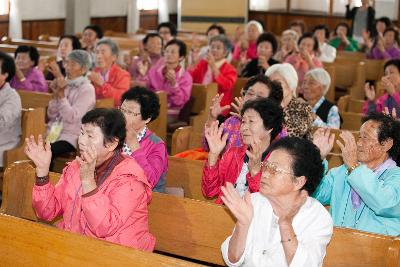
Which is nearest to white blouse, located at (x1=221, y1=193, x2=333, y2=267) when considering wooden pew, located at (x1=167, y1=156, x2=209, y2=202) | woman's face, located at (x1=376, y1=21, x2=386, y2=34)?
wooden pew, located at (x1=167, y1=156, x2=209, y2=202)

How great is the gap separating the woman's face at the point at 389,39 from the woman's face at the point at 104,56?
4844 millimetres

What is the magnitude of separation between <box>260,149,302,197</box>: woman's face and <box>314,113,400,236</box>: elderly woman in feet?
1.65

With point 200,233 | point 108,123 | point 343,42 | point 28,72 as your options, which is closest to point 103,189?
point 108,123

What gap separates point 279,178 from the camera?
2.71 m

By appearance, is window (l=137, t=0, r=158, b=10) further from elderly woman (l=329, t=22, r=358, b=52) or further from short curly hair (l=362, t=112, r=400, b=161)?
short curly hair (l=362, t=112, r=400, b=161)

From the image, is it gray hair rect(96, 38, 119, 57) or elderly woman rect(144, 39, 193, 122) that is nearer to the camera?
gray hair rect(96, 38, 119, 57)

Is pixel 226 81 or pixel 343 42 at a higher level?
pixel 343 42

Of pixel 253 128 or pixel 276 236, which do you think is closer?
pixel 276 236

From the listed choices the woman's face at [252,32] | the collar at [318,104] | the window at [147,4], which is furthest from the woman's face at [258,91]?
the window at [147,4]

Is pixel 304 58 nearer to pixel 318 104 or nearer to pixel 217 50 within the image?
pixel 217 50

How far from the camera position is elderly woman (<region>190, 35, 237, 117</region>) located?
273 inches

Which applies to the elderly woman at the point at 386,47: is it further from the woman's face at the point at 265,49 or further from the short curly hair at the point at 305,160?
the short curly hair at the point at 305,160

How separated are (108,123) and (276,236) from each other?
0.85 metres

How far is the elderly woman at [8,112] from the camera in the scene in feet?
16.8
